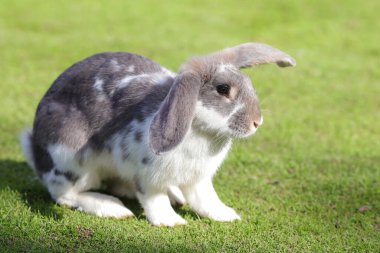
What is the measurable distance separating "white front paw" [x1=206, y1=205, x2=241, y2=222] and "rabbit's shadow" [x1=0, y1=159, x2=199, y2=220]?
6.2 inches

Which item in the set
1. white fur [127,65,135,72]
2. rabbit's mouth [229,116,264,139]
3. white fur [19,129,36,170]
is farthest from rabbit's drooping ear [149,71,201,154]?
white fur [19,129,36,170]

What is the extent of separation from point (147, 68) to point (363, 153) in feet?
9.88

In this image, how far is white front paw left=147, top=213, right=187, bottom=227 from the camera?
4.49m

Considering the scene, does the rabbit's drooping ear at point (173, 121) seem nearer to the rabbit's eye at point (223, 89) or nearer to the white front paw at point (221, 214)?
the rabbit's eye at point (223, 89)

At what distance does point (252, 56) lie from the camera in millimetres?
4348

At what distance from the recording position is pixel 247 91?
4.19 metres

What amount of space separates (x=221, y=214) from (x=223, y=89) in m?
1.04

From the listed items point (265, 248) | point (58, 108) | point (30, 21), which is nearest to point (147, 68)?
point (58, 108)

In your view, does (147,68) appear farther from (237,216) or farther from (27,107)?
(27,107)

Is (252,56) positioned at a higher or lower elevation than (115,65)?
higher

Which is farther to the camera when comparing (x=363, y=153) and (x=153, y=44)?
(x=153, y=44)

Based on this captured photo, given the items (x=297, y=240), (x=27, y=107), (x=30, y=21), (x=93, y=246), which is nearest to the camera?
(x=93, y=246)

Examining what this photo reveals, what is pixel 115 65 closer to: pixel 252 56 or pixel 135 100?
pixel 135 100

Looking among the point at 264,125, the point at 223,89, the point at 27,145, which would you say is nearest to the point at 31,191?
the point at 27,145
